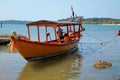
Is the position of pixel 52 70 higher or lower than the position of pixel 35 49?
lower

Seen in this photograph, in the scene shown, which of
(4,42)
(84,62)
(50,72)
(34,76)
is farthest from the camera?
(4,42)

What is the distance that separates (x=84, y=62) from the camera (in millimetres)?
18656

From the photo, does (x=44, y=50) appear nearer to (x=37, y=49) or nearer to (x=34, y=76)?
(x=37, y=49)

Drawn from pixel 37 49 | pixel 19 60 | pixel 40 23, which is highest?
pixel 40 23

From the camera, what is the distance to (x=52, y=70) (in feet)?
52.7

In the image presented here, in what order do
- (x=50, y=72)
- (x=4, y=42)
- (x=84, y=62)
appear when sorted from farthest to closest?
(x=4, y=42)
(x=84, y=62)
(x=50, y=72)

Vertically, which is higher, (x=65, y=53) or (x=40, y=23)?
(x=40, y=23)

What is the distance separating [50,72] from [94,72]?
235 centimetres

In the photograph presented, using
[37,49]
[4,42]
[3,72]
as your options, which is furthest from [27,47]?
[4,42]

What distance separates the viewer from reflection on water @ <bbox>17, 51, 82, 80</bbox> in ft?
47.3

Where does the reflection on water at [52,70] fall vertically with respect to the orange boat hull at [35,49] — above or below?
below

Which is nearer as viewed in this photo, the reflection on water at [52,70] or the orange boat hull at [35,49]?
the reflection on water at [52,70]

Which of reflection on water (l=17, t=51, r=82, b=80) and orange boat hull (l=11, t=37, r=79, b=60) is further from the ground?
orange boat hull (l=11, t=37, r=79, b=60)

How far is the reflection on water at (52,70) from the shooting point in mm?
14409
